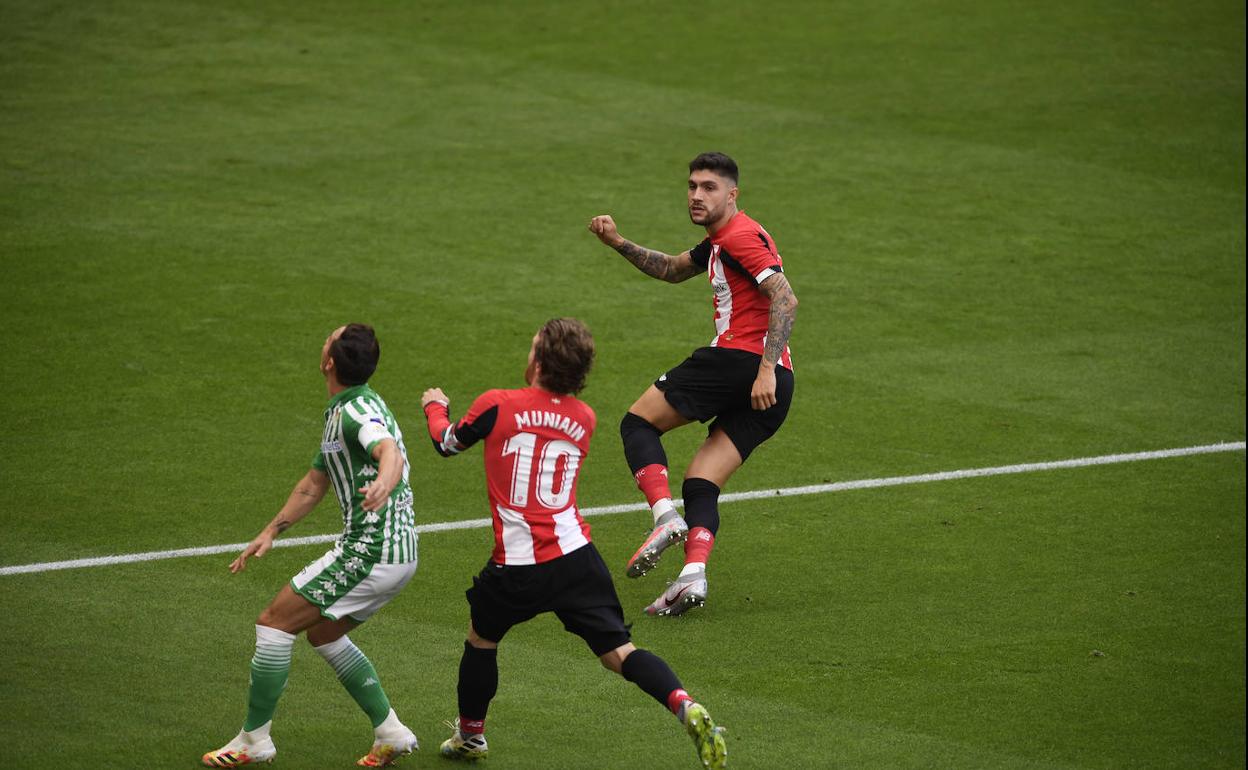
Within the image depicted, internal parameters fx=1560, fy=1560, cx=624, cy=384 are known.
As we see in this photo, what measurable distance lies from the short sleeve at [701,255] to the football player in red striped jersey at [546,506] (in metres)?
2.81

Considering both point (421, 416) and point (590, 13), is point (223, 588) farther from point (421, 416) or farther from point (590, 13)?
point (590, 13)

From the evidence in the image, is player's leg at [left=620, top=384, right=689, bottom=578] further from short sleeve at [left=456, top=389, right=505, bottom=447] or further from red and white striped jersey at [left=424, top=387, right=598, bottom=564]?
short sleeve at [left=456, top=389, right=505, bottom=447]

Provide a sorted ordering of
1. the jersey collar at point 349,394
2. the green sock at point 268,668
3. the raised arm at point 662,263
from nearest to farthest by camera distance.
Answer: the green sock at point 268,668 → the jersey collar at point 349,394 → the raised arm at point 662,263

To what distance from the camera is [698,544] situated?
8.27m

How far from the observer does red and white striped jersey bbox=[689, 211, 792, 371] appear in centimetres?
864

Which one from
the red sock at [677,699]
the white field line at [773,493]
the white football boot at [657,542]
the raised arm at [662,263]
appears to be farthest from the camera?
the raised arm at [662,263]

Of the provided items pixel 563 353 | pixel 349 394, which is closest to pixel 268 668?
pixel 349 394

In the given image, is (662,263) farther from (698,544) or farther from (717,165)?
(698,544)

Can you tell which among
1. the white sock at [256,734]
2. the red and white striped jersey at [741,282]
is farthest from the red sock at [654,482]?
the white sock at [256,734]

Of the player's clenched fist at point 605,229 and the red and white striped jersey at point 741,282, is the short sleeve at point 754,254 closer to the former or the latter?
the red and white striped jersey at point 741,282

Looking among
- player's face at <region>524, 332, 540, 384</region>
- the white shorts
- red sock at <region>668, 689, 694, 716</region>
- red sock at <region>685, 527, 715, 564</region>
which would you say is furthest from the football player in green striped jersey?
red sock at <region>685, 527, 715, 564</region>

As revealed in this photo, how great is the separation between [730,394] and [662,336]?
4602mm

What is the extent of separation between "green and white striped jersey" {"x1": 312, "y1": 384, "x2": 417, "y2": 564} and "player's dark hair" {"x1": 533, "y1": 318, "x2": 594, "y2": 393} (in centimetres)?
66

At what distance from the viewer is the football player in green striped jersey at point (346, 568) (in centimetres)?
638
